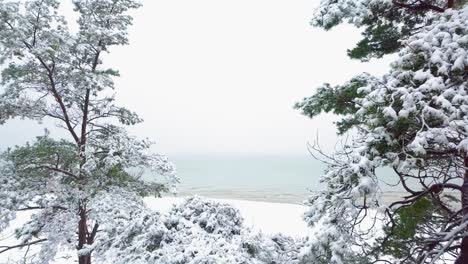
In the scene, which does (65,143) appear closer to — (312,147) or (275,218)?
(312,147)

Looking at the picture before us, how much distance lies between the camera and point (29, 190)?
734 cm

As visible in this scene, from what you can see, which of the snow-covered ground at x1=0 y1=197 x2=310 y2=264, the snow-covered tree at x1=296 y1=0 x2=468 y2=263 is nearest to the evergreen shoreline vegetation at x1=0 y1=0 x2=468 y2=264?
the snow-covered tree at x1=296 y1=0 x2=468 y2=263

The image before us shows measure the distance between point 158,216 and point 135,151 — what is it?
11.2 feet

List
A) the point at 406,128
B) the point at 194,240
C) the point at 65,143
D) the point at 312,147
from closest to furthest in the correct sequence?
the point at 406,128 < the point at 312,147 < the point at 194,240 < the point at 65,143

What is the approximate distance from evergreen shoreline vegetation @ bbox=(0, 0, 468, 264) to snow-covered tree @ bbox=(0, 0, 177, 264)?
28mm

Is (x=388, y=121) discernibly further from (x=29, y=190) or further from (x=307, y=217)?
(x=29, y=190)

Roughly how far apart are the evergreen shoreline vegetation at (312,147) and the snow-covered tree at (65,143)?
3cm

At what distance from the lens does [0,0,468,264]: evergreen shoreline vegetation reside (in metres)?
2.91

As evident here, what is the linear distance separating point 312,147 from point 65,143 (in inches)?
255

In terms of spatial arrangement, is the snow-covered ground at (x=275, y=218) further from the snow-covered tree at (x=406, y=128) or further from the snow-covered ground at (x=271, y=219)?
the snow-covered tree at (x=406, y=128)

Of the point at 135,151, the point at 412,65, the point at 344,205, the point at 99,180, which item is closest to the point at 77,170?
the point at 99,180

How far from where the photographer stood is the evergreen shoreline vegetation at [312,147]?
115 inches

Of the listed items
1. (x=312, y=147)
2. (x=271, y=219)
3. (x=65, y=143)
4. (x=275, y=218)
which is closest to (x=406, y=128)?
(x=312, y=147)

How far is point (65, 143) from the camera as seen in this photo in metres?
8.00
